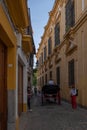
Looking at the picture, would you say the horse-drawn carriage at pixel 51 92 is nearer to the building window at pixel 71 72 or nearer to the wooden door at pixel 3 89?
the building window at pixel 71 72

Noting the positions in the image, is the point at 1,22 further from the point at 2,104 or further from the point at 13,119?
the point at 13,119

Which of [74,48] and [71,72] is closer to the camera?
[74,48]

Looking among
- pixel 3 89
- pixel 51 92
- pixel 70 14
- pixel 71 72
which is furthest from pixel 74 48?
pixel 3 89

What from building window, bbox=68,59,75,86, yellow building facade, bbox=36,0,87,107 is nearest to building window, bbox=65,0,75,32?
yellow building facade, bbox=36,0,87,107

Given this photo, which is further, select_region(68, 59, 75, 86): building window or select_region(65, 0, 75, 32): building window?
select_region(68, 59, 75, 86): building window

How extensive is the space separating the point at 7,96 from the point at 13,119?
65cm

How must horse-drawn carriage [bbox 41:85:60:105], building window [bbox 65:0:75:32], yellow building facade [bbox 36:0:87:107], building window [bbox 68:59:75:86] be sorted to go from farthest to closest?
1. building window [bbox 68:59:75:86]
2. horse-drawn carriage [bbox 41:85:60:105]
3. building window [bbox 65:0:75:32]
4. yellow building facade [bbox 36:0:87:107]

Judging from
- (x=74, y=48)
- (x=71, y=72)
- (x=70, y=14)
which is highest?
(x=70, y=14)

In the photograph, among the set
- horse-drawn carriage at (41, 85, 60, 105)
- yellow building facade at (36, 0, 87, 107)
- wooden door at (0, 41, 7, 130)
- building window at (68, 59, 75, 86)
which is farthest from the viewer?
building window at (68, 59, 75, 86)

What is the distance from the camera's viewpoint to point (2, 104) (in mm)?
9227

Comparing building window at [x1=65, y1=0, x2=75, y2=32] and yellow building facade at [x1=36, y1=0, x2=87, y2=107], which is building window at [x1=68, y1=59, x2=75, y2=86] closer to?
yellow building facade at [x1=36, y1=0, x2=87, y2=107]

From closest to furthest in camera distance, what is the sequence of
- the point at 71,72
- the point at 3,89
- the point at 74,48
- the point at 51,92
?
1. the point at 3,89
2. the point at 74,48
3. the point at 51,92
4. the point at 71,72

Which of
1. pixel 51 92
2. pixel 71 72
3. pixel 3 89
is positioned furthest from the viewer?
pixel 71 72

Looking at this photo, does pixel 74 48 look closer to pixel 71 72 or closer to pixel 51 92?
pixel 71 72
